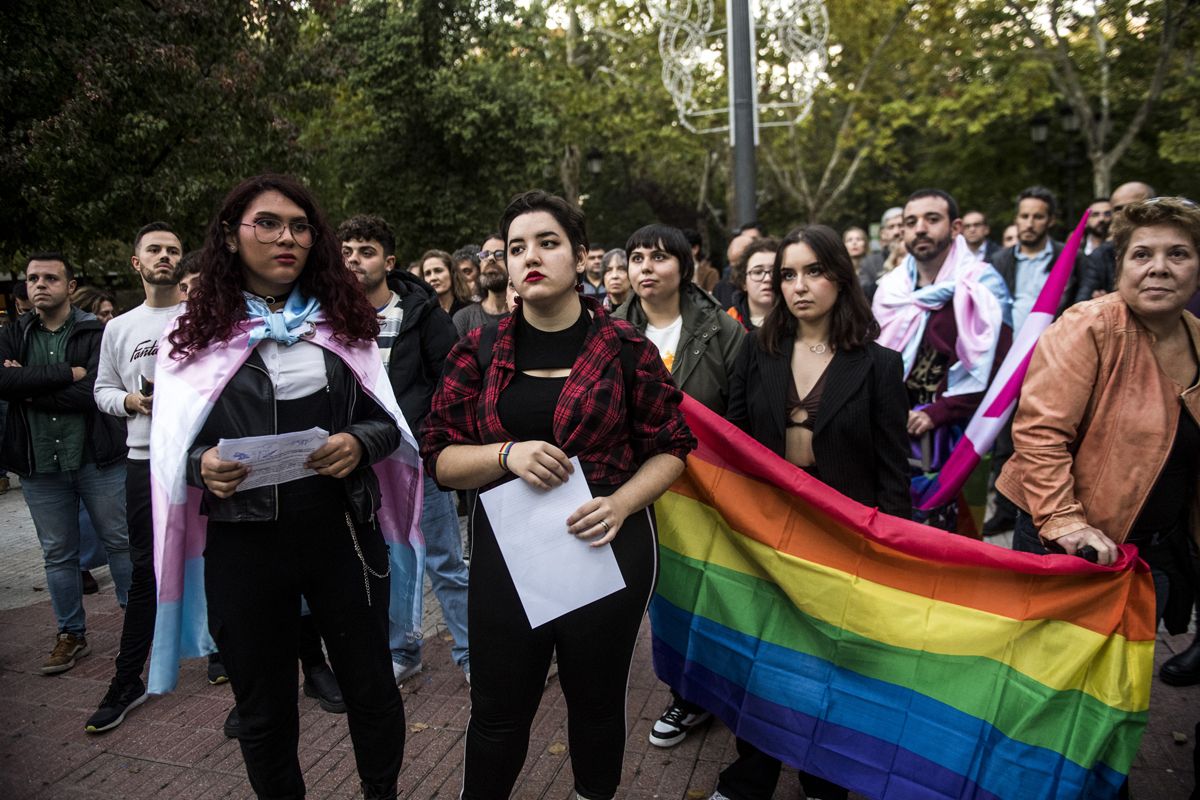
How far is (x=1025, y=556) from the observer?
2.69 m

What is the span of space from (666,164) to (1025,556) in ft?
94.6

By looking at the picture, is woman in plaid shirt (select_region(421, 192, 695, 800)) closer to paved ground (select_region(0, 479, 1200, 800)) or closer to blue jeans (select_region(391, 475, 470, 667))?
paved ground (select_region(0, 479, 1200, 800))

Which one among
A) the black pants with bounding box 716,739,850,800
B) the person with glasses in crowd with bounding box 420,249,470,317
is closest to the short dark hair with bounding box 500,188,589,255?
the black pants with bounding box 716,739,850,800

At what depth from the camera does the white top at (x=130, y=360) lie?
4.09 meters

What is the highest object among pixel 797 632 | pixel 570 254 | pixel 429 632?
pixel 570 254

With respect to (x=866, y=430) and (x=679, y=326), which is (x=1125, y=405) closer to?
(x=866, y=430)

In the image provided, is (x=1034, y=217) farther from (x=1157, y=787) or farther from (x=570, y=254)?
(x=570, y=254)

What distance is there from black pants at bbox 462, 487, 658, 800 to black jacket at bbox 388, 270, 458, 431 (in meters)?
→ 1.57

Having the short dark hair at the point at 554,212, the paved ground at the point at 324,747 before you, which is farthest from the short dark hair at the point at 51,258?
the short dark hair at the point at 554,212

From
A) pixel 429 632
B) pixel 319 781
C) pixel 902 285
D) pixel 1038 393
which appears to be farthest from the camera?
pixel 429 632

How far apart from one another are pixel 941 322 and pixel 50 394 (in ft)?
16.7

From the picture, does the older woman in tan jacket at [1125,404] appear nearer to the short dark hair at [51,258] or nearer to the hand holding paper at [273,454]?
the hand holding paper at [273,454]

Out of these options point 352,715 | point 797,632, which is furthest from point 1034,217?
point 352,715

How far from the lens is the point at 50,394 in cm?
484
